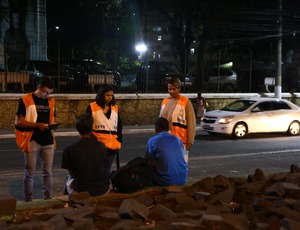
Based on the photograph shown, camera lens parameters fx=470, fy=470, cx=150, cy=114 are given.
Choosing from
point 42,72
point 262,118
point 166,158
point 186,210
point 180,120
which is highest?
point 42,72

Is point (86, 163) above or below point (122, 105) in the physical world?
below

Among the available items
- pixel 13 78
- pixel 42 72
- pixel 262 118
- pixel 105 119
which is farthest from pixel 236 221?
pixel 42 72

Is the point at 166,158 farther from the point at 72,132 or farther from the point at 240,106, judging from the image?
the point at 240,106

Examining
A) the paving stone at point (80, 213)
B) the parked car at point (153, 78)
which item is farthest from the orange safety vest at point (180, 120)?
the parked car at point (153, 78)

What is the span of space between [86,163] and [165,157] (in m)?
1.11

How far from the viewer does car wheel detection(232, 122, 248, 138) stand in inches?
623

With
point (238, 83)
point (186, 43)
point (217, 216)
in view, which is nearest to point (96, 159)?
point (217, 216)

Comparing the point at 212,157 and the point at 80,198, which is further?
the point at 212,157

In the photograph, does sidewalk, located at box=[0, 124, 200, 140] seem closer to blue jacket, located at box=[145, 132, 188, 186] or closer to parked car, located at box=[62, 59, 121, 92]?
parked car, located at box=[62, 59, 121, 92]

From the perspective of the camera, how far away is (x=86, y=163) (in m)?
5.20

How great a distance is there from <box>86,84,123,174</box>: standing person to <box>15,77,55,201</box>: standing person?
23.8 inches

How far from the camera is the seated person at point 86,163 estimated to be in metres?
5.21

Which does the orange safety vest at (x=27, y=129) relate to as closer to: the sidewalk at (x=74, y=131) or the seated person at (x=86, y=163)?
the seated person at (x=86, y=163)

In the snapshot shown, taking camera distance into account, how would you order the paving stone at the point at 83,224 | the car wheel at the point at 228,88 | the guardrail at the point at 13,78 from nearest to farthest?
the paving stone at the point at 83,224 → the guardrail at the point at 13,78 → the car wheel at the point at 228,88
